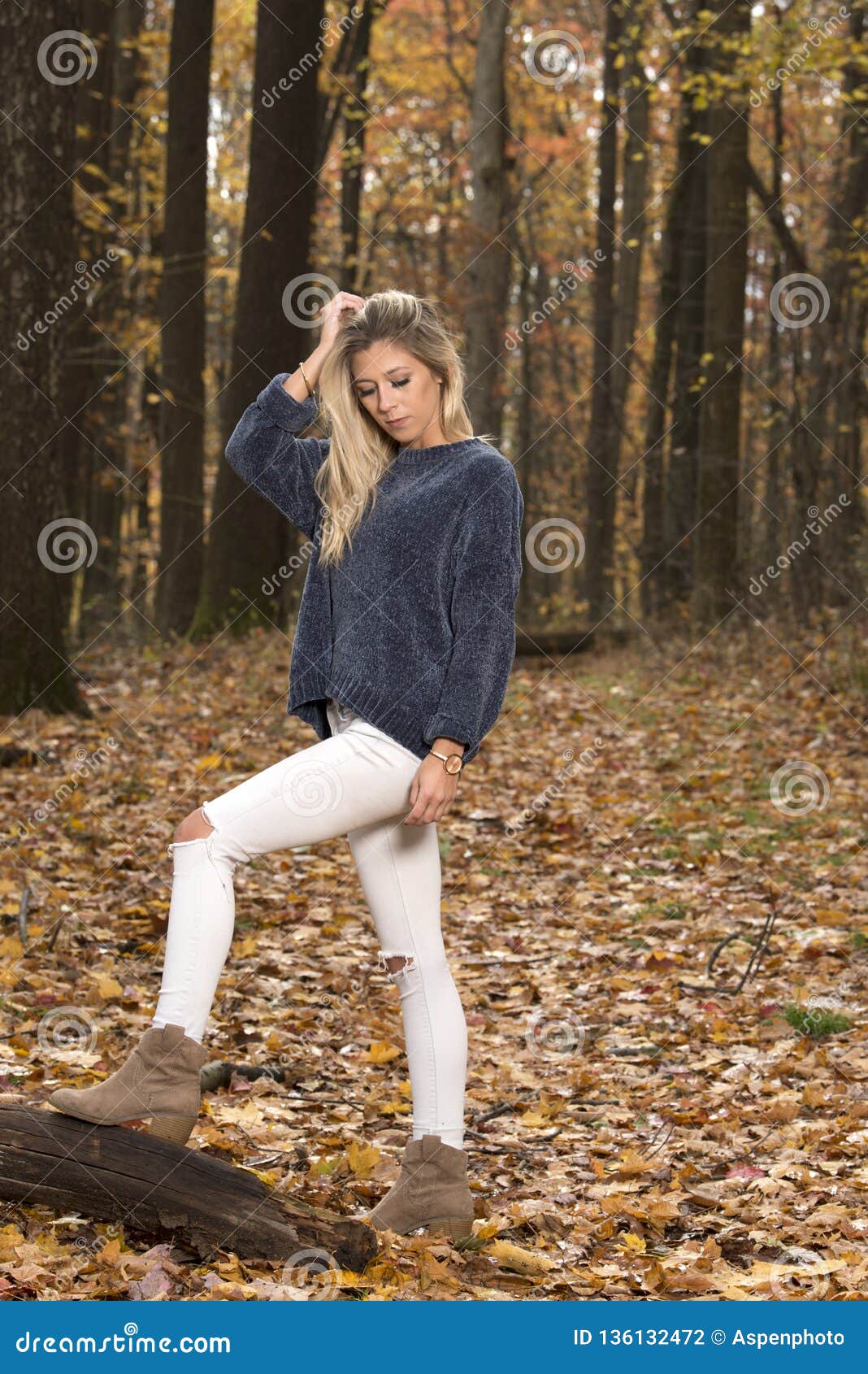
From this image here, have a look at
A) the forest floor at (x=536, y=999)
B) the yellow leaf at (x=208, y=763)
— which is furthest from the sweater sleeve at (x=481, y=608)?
the yellow leaf at (x=208, y=763)

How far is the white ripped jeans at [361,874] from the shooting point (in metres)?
3.29

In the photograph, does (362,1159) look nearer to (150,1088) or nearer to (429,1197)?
(429,1197)

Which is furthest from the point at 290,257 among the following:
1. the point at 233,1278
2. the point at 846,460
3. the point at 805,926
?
the point at 233,1278

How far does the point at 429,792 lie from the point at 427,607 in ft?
1.52

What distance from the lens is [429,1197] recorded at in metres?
3.72

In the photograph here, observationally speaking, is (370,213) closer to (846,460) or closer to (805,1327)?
(846,460)

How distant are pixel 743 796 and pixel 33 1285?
6758 millimetres

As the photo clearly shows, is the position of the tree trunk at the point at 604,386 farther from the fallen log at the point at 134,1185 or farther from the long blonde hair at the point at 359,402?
the fallen log at the point at 134,1185

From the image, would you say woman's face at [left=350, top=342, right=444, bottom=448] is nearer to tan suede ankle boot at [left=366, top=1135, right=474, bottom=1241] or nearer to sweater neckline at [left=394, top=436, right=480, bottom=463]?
sweater neckline at [left=394, top=436, right=480, bottom=463]

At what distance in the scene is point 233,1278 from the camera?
329 cm

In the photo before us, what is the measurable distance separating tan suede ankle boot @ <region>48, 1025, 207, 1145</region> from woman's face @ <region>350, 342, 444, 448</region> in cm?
155

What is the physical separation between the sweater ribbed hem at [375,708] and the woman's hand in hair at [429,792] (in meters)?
0.06

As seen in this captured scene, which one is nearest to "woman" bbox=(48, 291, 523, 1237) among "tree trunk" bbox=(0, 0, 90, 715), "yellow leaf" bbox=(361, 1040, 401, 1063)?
"yellow leaf" bbox=(361, 1040, 401, 1063)

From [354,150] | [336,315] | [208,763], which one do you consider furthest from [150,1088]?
[354,150]
